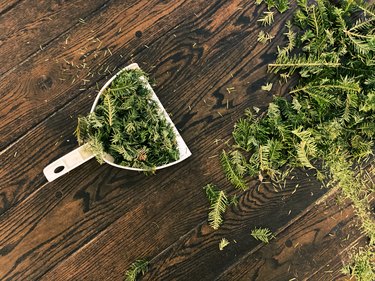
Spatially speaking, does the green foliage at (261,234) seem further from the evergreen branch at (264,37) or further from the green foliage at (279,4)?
the green foliage at (279,4)

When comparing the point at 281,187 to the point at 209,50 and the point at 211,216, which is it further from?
the point at 209,50

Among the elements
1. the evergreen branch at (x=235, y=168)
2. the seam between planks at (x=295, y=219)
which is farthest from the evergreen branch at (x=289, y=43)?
the seam between planks at (x=295, y=219)

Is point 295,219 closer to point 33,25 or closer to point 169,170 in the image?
point 169,170

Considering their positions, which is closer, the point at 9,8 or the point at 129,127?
the point at 129,127

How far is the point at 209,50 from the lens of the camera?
4.78 feet

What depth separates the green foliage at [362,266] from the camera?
4.84 ft

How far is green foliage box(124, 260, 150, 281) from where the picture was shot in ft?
4.48

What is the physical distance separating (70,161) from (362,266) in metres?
1.07

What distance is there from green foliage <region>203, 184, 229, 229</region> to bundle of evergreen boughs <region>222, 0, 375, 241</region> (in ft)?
0.23

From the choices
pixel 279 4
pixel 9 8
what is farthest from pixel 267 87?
pixel 9 8

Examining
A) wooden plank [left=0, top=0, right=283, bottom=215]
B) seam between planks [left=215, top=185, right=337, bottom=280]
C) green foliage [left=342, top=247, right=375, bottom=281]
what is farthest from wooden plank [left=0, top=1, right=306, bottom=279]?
green foliage [left=342, top=247, right=375, bottom=281]

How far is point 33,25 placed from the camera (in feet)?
4.61

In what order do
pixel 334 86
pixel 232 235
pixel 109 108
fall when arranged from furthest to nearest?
pixel 232 235, pixel 334 86, pixel 109 108

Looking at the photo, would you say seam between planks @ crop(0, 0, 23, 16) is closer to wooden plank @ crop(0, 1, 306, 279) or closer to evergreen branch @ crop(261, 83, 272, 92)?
wooden plank @ crop(0, 1, 306, 279)
